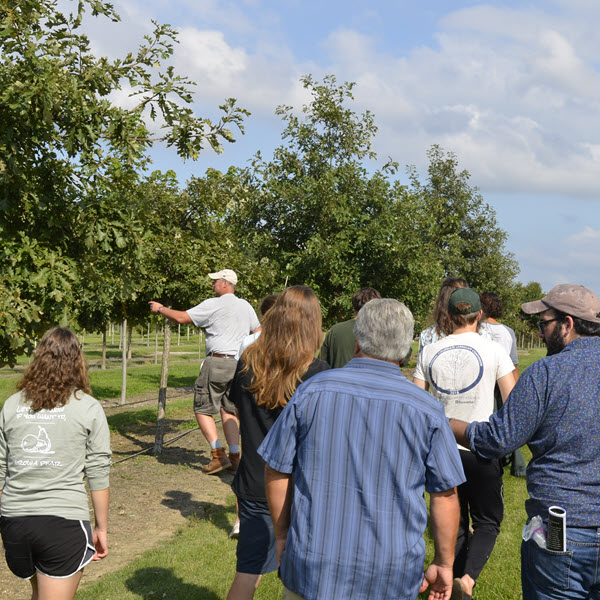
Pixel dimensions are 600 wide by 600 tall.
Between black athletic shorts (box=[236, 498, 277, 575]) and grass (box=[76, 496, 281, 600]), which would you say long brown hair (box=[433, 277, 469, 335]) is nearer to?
black athletic shorts (box=[236, 498, 277, 575])

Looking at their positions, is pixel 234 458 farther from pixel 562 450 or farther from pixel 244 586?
pixel 562 450

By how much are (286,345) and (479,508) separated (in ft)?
5.91

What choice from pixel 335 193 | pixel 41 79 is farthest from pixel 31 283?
pixel 335 193

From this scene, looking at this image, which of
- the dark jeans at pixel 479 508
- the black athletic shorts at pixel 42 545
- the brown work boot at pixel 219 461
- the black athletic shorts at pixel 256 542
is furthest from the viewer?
the brown work boot at pixel 219 461

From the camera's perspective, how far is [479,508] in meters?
4.28

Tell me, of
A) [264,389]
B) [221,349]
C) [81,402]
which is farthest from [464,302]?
[221,349]

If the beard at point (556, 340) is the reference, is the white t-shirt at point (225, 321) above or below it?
below

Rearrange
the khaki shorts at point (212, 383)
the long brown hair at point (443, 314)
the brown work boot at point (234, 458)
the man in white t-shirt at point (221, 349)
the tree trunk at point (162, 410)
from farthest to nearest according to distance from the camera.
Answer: the tree trunk at point (162, 410)
the khaki shorts at point (212, 383)
the brown work boot at point (234, 458)
the man in white t-shirt at point (221, 349)
the long brown hair at point (443, 314)

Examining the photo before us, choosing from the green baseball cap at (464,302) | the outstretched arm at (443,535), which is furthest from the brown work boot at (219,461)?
the outstretched arm at (443,535)

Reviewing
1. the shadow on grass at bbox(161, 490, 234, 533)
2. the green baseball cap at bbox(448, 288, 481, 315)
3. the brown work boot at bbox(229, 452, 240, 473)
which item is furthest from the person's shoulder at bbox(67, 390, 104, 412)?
the brown work boot at bbox(229, 452, 240, 473)

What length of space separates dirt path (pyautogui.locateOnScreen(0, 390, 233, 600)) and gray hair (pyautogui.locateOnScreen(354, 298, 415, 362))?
12.0 feet

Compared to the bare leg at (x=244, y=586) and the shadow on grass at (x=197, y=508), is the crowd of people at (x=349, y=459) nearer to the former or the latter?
the bare leg at (x=244, y=586)

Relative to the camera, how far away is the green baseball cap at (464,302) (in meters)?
4.24

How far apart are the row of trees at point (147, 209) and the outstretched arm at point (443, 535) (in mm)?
4104
